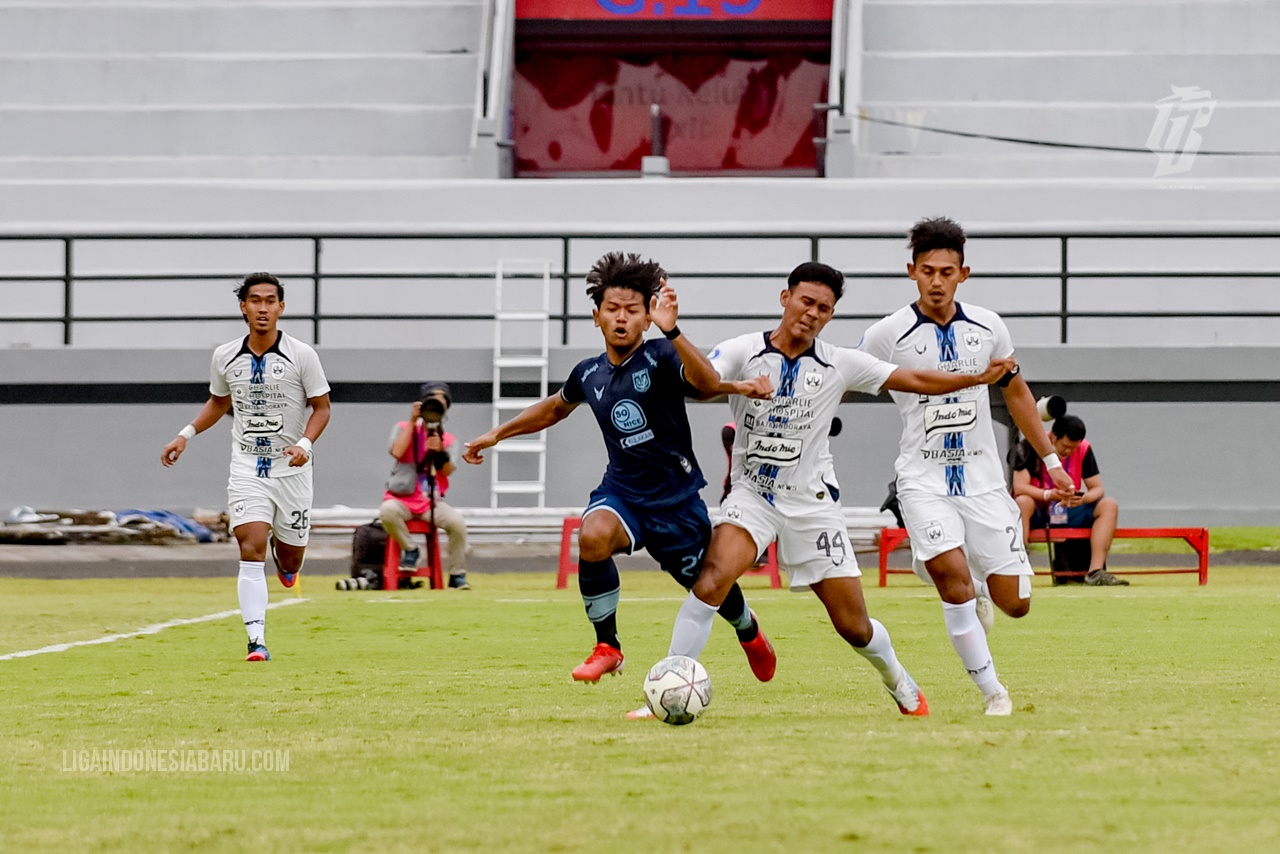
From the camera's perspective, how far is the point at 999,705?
24.3 ft

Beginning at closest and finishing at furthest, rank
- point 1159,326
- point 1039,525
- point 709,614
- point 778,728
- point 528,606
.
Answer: point 778,728 → point 709,614 → point 528,606 → point 1039,525 → point 1159,326

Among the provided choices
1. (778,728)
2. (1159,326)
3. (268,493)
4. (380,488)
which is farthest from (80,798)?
(1159,326)

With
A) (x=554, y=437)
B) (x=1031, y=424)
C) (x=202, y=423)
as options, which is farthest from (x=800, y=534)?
(x=554, y=437)

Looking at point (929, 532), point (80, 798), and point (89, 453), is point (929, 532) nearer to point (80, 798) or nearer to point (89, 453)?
point (80, 798)

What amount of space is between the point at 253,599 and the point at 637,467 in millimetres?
3363

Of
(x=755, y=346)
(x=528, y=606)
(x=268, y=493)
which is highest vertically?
(x=755, y=346)

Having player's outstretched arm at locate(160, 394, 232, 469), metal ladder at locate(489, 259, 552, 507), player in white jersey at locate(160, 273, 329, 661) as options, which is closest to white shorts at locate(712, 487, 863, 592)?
player in white jersey at locate(160, 273, 329, 661)

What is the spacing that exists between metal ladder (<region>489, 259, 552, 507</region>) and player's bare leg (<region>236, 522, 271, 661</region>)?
10424 mm

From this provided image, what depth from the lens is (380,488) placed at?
874 inches

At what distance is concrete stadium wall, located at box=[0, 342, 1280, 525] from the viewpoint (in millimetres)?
21875

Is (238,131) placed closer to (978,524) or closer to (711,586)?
(978,524)

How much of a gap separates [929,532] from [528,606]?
721 cm

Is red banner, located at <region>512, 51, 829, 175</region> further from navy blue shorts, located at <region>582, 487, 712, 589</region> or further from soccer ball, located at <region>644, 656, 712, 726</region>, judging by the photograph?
soccer ball, located at <region>644, 656, 712, 726</region>

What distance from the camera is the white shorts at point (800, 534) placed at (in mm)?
7594
